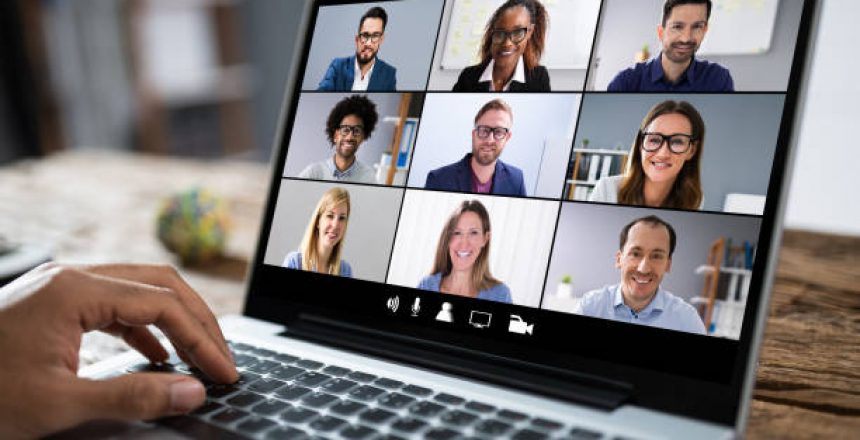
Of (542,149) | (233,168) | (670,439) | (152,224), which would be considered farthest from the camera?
(233,168)

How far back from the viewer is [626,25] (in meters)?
0.60

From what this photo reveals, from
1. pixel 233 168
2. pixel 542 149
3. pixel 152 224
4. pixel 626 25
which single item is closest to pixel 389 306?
pixel 542 149

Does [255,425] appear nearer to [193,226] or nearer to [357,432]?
[357,432]

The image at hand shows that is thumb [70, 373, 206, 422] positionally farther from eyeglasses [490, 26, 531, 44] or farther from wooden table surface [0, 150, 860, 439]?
eyeglasses [490, 26, 531, 44]

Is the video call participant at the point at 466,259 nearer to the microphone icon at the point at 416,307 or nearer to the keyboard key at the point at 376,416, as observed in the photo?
the microphone icon at the point at 416,307

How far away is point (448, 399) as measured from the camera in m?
0.53

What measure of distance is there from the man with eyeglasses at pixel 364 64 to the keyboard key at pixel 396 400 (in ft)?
1.05

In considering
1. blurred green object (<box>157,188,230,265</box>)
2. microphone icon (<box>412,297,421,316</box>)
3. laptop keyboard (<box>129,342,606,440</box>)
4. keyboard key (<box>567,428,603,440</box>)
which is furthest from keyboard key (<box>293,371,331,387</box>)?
blurred green object (<box>157,188,230,265</box>)

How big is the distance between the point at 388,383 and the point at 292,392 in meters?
0.08

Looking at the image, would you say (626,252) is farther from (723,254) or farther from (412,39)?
(412,39)

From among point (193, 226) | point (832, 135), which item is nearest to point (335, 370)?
point (193, 226)

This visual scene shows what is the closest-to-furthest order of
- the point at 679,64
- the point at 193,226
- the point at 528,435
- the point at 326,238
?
the point at 528,435
the point at 679,64
the point at 326,238
the point at 193,226

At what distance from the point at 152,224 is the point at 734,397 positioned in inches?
45.4

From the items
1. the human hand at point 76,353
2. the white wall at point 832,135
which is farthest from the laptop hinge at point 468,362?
the white wall at point 832,135
